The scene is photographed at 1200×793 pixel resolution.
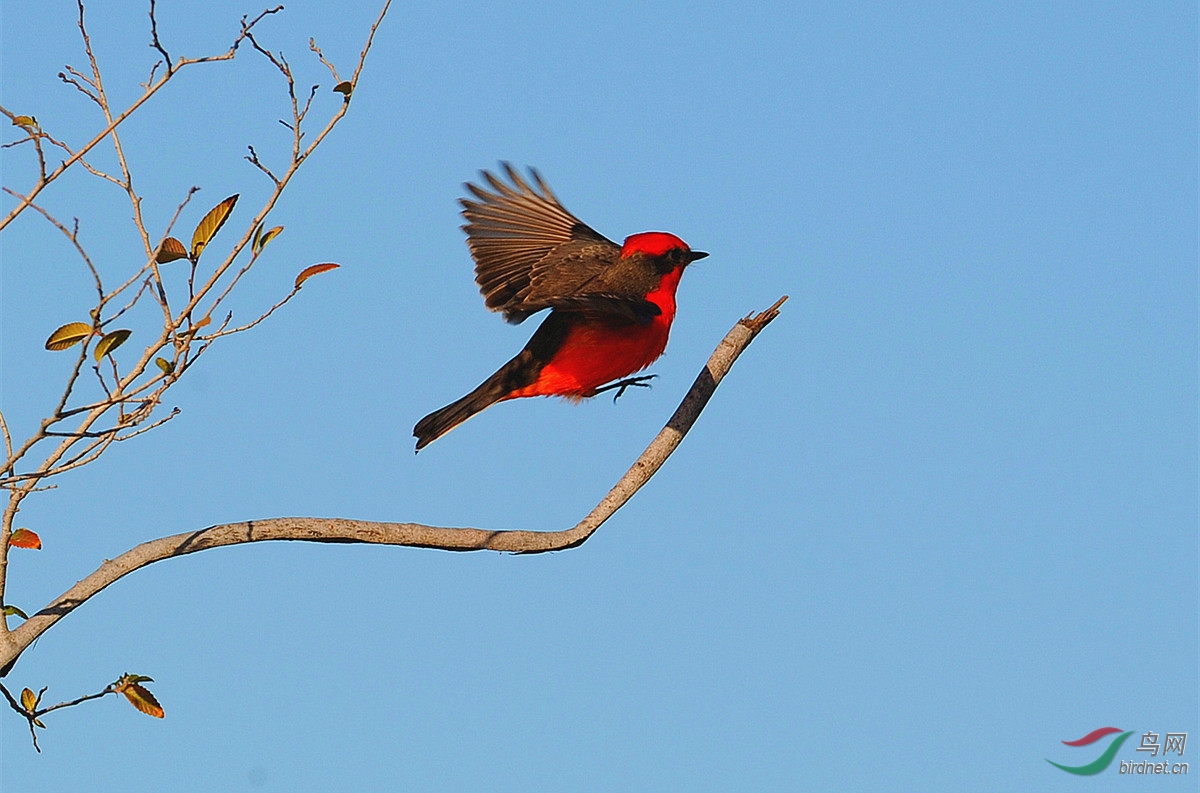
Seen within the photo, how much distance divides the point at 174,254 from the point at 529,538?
1743 millimetres

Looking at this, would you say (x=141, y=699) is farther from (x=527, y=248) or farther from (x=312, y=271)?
(x=527, y=248)

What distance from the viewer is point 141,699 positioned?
461 centimetres

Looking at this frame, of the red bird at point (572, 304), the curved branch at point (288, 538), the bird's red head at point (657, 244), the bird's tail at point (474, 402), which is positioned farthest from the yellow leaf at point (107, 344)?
the bird's red head at point (657, 244)

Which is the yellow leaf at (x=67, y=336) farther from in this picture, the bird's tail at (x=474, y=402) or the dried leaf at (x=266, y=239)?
the bird's tail at (x=474, y=402)

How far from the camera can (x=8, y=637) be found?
15.3 ft

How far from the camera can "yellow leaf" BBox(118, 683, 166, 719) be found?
4.61 m

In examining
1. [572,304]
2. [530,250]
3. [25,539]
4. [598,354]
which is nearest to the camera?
[25,539]

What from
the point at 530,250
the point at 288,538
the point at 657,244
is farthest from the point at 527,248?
the point at 288,538

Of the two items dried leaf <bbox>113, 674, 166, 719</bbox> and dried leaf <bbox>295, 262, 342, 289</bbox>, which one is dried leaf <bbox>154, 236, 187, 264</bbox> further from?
dried leaf <bbox>113, 674, 166, 719</bbox>

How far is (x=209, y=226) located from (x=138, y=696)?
5.64ft

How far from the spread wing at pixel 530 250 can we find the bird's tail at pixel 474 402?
0.33 metres

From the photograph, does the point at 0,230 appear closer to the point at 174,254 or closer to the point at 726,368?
the point at 174,254

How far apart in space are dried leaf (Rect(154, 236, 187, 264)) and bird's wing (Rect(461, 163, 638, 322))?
3.06 meters

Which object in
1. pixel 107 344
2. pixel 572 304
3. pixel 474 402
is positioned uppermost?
pixel 572 304
